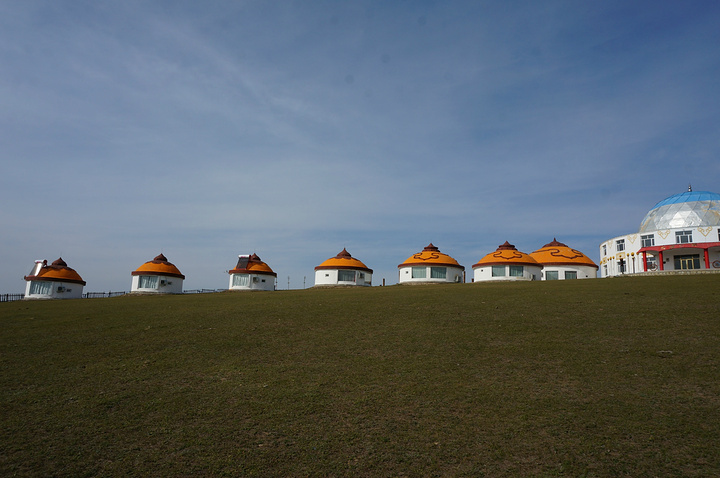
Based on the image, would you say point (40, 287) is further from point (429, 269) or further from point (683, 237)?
point (683, 237)

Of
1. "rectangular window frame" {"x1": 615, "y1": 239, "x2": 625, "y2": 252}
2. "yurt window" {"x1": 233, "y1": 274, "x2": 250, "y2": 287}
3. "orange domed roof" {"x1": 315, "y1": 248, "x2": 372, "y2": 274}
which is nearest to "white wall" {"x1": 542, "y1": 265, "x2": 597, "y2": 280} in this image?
"rectangular window frame" {"x1": 615, "y1": 239, "x2": 625, "y2": 252}

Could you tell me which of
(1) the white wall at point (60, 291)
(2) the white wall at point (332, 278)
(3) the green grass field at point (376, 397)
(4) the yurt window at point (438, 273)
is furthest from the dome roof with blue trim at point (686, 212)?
(1) the white wall at point (60, 291)

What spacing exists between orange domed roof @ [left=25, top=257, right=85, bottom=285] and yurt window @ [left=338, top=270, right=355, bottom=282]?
35.9m

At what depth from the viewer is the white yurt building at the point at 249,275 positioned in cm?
6869

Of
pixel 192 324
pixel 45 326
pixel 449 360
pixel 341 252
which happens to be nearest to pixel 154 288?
pixel 341 252

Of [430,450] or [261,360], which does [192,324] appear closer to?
[261,360]

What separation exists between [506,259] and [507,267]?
1.04 metres

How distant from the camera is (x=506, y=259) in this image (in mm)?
60438

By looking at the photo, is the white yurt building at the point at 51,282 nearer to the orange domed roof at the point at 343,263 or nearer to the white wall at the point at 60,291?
the white wall at the point at 60,291

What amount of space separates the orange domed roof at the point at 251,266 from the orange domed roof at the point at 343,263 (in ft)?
29.7

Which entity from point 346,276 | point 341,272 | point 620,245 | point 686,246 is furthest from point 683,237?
point 341,272

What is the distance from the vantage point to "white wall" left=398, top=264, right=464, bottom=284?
61469 mm

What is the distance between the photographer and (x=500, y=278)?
6003 cm

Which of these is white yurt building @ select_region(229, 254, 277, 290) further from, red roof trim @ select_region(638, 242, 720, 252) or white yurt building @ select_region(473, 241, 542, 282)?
red roof trim @ select_region(638, 242, 720, 252)
